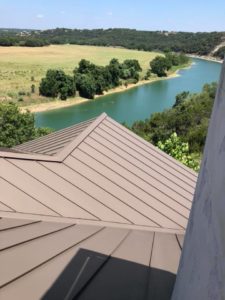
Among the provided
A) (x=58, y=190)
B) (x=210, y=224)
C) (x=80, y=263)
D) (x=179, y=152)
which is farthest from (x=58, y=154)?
(x=179, y=152)

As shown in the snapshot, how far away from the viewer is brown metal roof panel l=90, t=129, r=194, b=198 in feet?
32.9

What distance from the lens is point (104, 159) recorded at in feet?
31.0

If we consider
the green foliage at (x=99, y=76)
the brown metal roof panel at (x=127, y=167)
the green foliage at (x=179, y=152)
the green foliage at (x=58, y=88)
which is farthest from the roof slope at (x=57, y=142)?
the green foliage at (x=99, y=76)

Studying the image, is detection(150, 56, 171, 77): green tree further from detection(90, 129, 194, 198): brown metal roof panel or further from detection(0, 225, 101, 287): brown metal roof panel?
detection(0, 225, 101, 287): brown metal roof panel

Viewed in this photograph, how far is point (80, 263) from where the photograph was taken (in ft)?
17.6

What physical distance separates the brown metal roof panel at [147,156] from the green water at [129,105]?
4272 cm

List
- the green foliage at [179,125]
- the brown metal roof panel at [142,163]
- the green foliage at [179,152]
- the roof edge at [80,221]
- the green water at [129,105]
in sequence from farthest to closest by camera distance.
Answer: the green water at [129,105] → the green foliage at [179,125] → the green foliage at [179,152] → the brown metal roof panel at [142,163] → the roof edge at [80,221]

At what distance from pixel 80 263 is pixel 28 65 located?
103 metres

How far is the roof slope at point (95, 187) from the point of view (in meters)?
7.13

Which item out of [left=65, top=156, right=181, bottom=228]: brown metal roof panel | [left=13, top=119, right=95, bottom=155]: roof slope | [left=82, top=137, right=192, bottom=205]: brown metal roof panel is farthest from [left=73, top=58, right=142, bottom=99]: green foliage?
[left=65, top=156, right=181, bottom=228]: brown metal roof panel

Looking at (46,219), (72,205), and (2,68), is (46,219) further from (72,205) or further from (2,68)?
(2,68)

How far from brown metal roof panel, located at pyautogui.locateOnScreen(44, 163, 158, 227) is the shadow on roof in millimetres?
1840

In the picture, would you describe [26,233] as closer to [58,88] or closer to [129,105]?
[129,105]

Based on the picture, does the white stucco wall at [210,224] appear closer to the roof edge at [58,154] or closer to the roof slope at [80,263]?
the roof slope at [80,263]
